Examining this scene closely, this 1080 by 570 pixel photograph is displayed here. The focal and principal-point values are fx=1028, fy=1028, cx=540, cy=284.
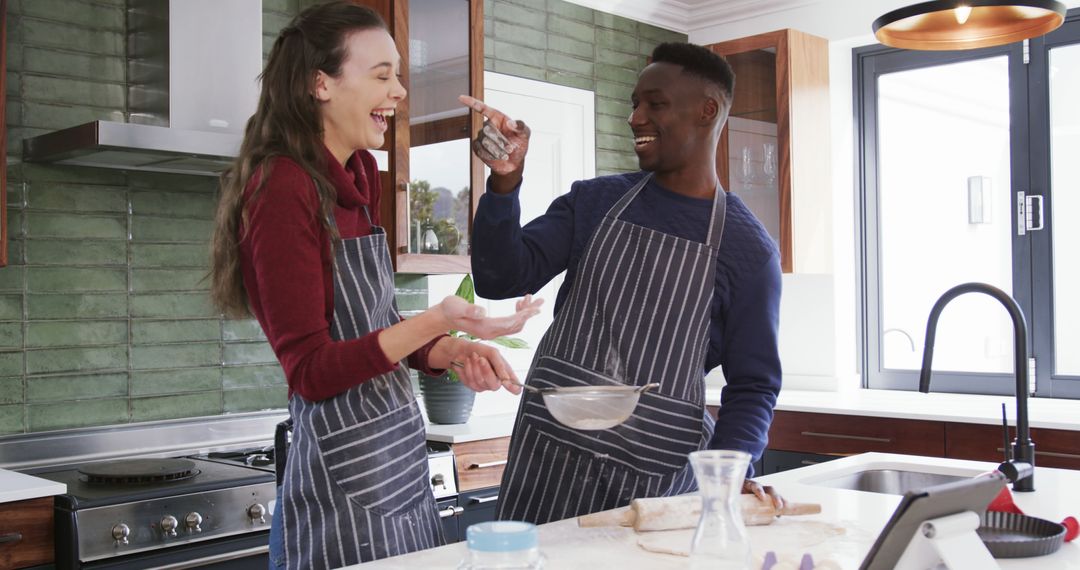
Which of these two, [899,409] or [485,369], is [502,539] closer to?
[485,369]

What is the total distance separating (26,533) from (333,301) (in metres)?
1.18

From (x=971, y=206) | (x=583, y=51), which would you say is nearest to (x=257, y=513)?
(x=583, y=51)

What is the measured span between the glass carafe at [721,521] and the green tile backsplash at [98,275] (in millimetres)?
2392

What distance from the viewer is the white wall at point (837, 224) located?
454cm

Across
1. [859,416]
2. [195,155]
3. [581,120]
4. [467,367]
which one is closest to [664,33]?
[581,120]

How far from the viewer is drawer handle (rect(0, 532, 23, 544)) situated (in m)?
2.26

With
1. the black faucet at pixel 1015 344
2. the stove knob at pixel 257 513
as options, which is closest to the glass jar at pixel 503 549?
the black faucet at pixel 1015 344

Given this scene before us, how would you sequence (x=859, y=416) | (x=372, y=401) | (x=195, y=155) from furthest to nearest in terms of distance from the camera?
1. (x=859, y=416)
2. (x=195, y=155)
3. (x=372, y=401)

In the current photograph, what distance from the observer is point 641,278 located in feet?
6.56

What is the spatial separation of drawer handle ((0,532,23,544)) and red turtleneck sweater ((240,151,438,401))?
112 cm

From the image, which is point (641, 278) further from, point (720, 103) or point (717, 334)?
point (720, 103)

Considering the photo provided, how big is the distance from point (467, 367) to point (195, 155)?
145cm

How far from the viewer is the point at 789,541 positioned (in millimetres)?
1503

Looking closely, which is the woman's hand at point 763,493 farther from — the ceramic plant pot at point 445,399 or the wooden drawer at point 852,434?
the wooden drawer at point 852,434
